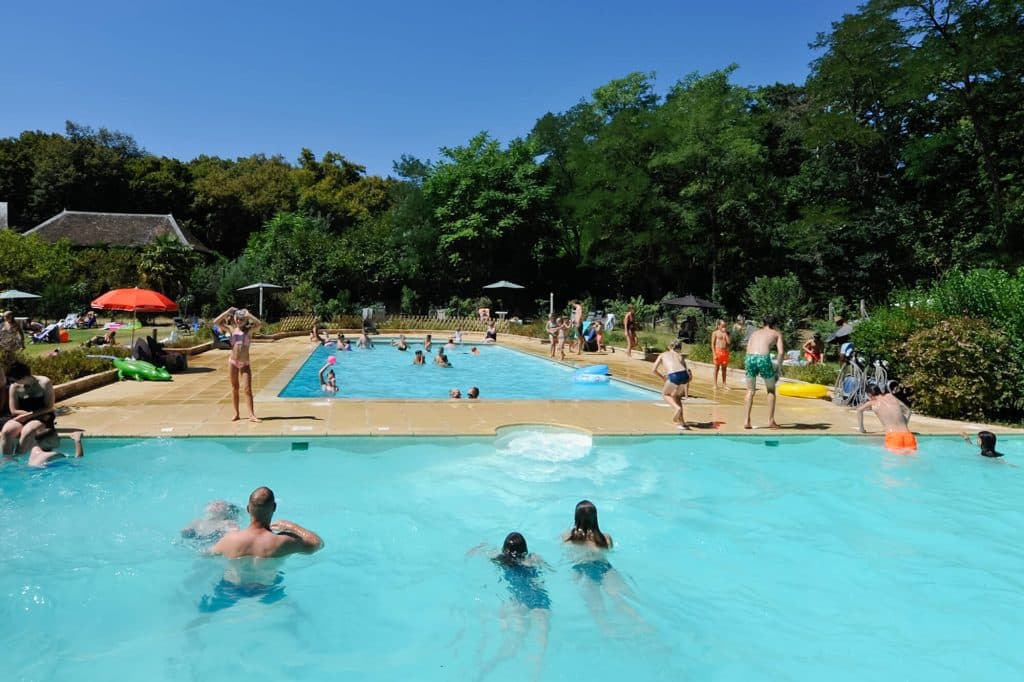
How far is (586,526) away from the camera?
19.2 feet

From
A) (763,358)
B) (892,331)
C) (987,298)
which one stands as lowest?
(763,358)

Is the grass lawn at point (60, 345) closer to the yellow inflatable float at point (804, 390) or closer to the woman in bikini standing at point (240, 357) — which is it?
the woman in bikini standing at point (240, 357)

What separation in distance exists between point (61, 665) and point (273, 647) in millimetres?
1390

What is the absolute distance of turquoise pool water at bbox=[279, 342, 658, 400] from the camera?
15.1m

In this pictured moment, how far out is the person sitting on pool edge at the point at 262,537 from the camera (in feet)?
17.9

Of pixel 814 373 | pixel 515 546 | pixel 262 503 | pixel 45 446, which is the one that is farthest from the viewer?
pixel 814 373

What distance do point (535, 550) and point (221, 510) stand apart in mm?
3093

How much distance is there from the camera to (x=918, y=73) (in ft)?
85.7

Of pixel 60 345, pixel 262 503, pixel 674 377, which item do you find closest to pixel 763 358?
pixel 674 377

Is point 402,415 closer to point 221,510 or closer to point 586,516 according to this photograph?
point 221,510

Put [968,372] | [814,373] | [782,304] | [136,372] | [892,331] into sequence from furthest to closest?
[782,304], [814,373], [136,372], [892,331], [968,372]

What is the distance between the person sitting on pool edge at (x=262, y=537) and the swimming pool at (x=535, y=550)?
190 millimetres

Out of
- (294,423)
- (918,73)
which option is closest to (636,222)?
(918,73)

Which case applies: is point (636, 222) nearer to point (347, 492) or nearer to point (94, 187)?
point (347, 492)
